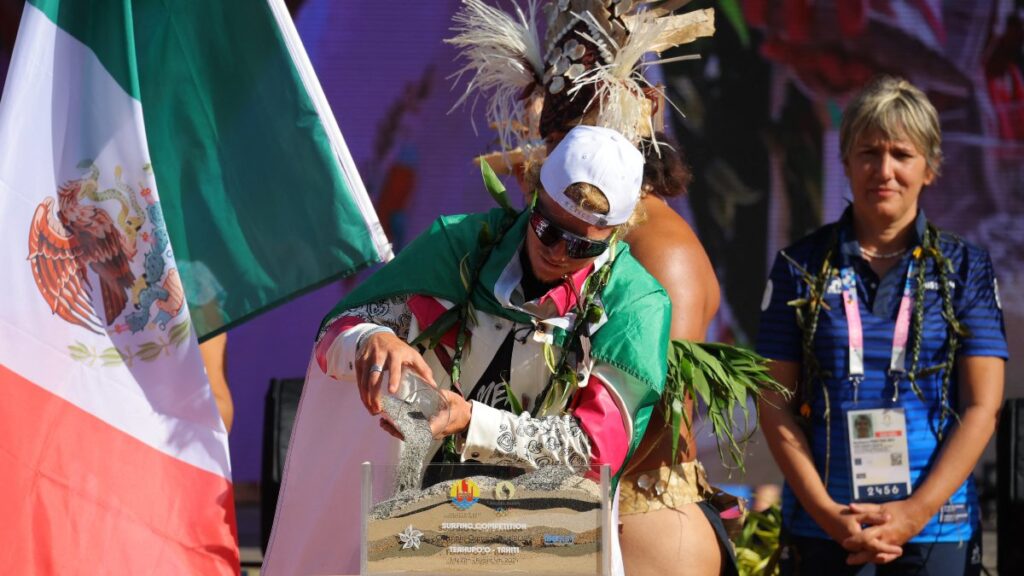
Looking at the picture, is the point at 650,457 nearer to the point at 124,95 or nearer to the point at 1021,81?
the point at 124,95

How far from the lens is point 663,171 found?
3203 millimetres

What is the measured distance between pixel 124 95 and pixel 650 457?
1448 millimetres

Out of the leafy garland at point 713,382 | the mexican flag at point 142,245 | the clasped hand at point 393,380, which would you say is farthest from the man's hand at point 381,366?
the mexican flag at point 142,245

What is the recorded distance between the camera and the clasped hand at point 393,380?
7.62 feet

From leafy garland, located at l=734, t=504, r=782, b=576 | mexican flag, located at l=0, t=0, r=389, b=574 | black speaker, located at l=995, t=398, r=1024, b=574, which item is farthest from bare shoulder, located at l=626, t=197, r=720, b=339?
black speaker, located at l=995, t=398, r=1024, b=574

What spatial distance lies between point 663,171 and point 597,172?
77 cm

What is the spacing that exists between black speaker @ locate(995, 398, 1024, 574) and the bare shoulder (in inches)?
65.2

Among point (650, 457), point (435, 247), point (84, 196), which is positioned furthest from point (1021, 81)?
point (84, 196)

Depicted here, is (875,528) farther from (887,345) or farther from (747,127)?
(747,127)

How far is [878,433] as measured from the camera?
11.6 ft

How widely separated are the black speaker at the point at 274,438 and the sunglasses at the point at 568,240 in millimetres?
2246

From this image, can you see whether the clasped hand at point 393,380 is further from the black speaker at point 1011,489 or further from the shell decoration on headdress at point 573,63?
the black speaker at point 1011,489

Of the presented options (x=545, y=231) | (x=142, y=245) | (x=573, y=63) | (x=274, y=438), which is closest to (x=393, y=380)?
(x=545, y=231)

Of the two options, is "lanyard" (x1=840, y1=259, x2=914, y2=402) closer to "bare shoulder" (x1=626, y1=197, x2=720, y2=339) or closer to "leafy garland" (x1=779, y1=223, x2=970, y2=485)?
"leafy garland" (x1=779, y1=223, x2=970, y2=485)
